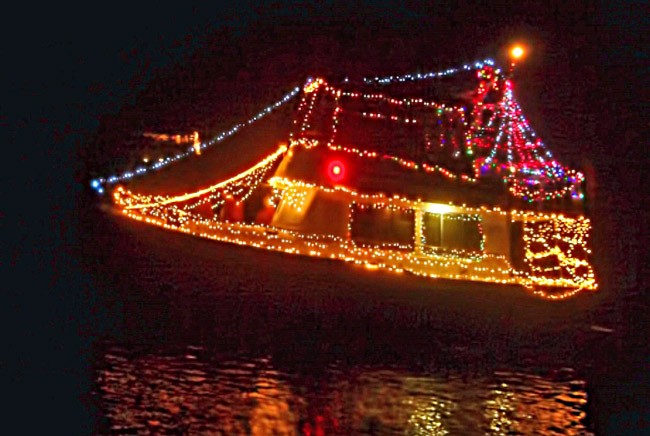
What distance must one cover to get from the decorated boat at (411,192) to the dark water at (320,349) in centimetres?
25

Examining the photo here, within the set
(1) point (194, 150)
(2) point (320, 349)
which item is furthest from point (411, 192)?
(1) point (194, 150)

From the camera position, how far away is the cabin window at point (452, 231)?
10.6m

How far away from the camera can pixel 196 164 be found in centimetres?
1001

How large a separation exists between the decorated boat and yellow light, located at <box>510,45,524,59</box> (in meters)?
0.28

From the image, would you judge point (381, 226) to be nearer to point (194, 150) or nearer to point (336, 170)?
point (336, 170)

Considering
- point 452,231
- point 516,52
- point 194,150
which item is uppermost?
point 516,52

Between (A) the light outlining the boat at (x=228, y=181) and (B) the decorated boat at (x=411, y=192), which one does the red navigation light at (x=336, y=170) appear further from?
(A) the light outlining the boat at (x=228, y=181)

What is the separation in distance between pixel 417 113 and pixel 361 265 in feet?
6.79

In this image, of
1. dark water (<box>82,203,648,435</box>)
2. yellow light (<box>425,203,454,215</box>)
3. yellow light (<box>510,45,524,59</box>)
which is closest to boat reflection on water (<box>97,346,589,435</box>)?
dark water (<box>82,203,648,435</box>)

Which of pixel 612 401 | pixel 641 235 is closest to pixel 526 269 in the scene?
pixel 612 401

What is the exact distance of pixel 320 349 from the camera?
9922 mm

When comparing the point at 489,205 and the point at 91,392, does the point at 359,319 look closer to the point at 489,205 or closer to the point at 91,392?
the point at 489,205

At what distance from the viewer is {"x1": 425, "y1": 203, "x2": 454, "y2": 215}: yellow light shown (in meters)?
10.5

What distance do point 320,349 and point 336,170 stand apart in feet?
6.38
